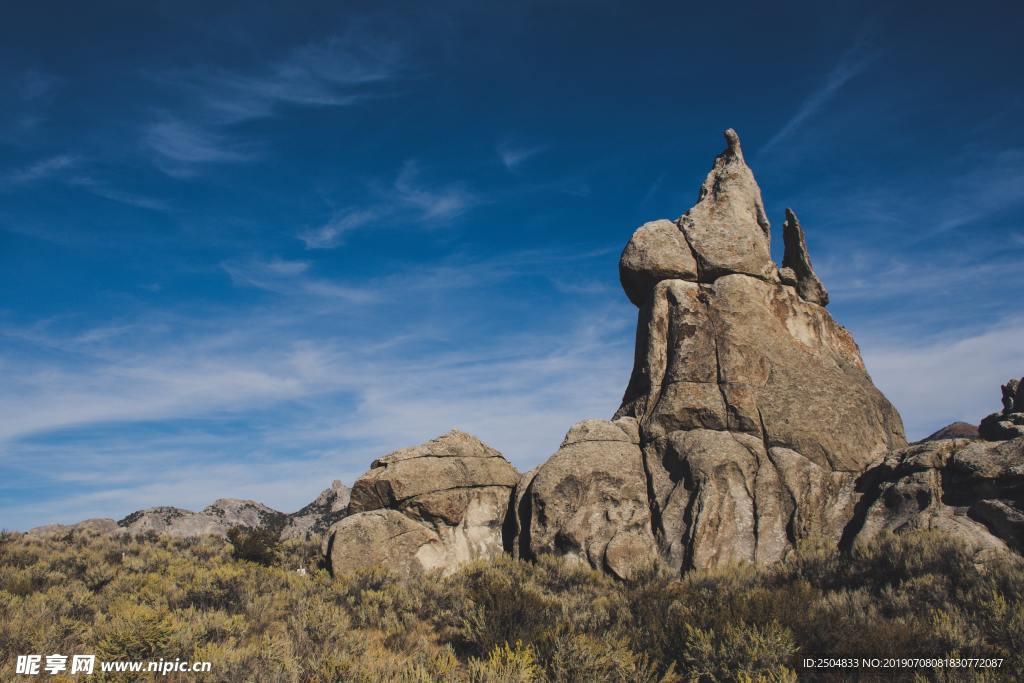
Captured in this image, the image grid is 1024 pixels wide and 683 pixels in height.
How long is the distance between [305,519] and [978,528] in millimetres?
43372

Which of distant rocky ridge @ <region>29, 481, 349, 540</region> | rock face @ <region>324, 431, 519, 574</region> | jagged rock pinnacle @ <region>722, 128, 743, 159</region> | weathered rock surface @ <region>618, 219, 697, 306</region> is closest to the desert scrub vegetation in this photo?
rock face @ <region>324, 431, 519, 574</region>

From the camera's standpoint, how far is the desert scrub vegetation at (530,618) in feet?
32.8

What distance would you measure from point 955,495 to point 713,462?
6269 mm

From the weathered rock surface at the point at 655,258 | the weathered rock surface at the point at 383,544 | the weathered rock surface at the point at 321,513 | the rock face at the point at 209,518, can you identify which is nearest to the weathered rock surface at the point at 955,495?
the weathered rock surface at the point at 655,258

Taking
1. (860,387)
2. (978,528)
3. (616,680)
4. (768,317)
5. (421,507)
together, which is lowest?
(616,680)

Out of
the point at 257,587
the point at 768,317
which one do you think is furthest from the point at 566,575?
the point at 768,317

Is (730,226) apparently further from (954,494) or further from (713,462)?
(954,494)

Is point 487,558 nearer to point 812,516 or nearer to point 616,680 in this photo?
point 812,516

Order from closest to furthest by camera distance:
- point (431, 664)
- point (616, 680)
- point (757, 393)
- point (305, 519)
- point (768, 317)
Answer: point (616, 680) → point (431, 664) → point (757, 393) → point (768, 317) → point (305, 519)

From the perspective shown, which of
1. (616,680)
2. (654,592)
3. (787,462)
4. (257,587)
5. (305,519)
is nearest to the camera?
(616,680)

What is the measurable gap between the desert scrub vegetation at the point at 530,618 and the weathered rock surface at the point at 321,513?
2527 centimetres

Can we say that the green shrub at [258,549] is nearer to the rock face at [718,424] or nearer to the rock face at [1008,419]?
the rock face at [718,424]

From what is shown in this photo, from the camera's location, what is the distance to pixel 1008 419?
68.3ft

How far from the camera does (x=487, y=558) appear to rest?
21.8 metres
